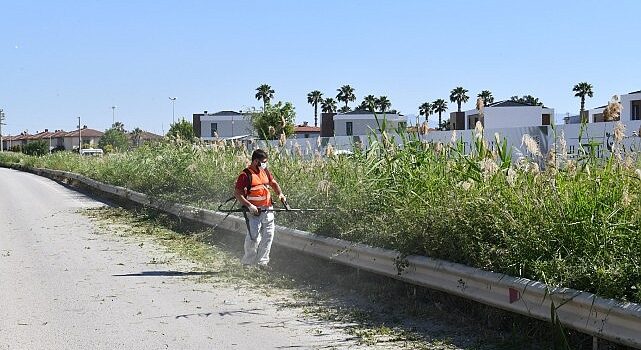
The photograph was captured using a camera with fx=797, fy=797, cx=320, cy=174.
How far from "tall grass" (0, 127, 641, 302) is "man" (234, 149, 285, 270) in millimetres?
658

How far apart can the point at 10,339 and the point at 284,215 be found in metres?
5.91

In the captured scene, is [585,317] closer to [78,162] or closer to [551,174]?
[551,174]

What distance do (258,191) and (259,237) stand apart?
25.0 inches

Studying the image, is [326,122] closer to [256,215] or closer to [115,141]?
[115,141]

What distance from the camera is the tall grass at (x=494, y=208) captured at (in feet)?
20.8

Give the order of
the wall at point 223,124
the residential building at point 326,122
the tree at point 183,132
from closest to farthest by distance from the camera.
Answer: the tree at point 183,132, the residential building at point 326,122, the wall at point 223,124

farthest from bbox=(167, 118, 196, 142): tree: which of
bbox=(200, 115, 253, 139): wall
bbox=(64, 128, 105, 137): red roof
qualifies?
bbox=(64, 128, 105, 137): red roof

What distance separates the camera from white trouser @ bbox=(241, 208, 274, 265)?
10805 mm

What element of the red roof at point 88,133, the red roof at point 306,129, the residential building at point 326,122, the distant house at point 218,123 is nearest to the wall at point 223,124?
the distant house at point 218,123

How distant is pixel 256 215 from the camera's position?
1073 centimetres

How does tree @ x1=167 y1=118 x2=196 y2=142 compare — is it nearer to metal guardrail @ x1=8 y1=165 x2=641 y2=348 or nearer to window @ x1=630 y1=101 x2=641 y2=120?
metal guardrail @ x1=8 y1=165 x2=641 y2=348

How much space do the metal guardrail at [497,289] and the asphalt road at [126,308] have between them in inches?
41.3

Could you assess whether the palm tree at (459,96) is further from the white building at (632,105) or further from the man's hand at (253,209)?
the man's hand at (253,209)

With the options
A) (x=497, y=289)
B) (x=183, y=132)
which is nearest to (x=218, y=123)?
(x=183, y=132)
